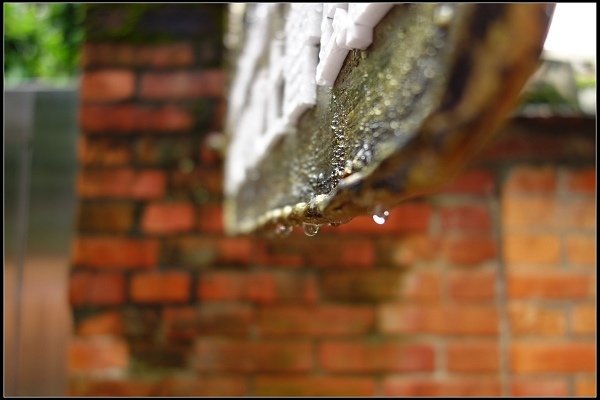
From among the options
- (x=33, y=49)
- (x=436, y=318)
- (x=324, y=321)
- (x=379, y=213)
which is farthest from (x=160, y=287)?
(x=33, y=49)

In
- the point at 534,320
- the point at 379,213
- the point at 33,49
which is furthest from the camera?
the point at 33,49

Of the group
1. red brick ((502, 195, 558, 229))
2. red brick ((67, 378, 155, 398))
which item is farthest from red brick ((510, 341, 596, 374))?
red brick ((67, 378, 155, 398))

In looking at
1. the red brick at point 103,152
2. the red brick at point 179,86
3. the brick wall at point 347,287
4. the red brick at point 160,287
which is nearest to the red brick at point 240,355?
the brick wall at point 347,287

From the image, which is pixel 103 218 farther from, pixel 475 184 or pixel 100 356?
pixel 475 184

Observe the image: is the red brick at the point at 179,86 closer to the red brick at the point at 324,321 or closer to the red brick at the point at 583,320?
the red brick at the point at 324,321

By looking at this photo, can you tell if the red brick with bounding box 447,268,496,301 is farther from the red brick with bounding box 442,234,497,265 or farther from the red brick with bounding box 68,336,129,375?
the red brick with bounding box 68,336,129,375
